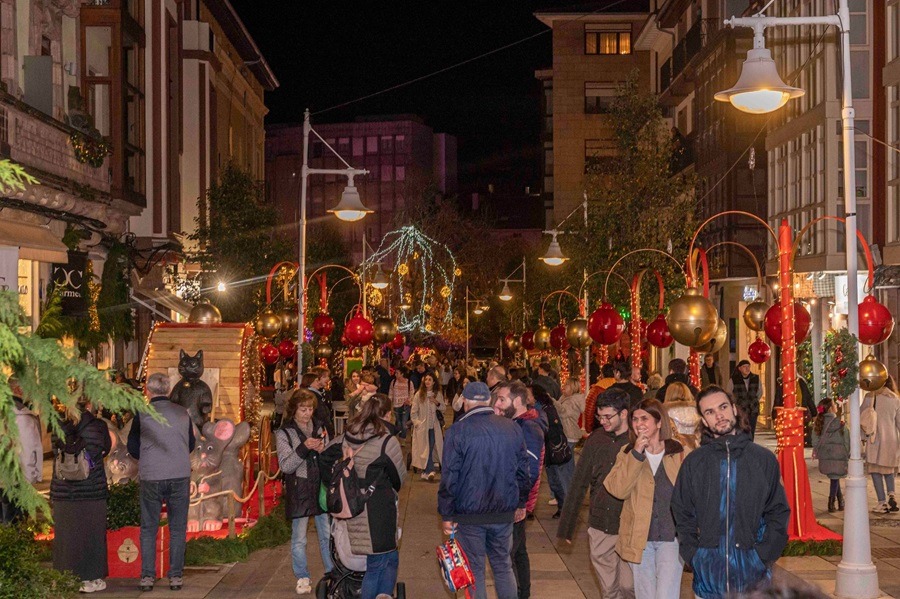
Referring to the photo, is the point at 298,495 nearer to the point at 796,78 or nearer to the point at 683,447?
the point at 683,447

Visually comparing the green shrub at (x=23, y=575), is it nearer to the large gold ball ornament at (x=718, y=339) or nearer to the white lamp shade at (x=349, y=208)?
the large gold ball ornament at (x=718, y=339)

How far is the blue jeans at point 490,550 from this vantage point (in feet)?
30.5

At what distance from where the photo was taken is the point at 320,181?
140 meters

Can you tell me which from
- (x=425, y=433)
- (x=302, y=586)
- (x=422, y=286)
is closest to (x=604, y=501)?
(x=302, y=586)

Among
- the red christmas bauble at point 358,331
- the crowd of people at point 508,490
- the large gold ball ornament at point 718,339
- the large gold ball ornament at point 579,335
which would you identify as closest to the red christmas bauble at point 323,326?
the red christmas bauble at point 358,331

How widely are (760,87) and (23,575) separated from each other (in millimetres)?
7341

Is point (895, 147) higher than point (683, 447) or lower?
higher

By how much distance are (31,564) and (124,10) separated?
21210mm

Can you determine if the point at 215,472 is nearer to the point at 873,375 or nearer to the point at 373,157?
the point at 873,375

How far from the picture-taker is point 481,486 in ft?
30.1

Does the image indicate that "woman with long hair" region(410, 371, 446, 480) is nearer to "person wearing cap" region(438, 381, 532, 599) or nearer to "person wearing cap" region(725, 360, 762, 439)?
"person wearing cap" region(725, 360, 762, 439)

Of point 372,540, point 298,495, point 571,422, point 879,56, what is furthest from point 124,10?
point 372,540

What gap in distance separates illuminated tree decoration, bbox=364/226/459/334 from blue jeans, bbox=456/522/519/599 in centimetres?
4868

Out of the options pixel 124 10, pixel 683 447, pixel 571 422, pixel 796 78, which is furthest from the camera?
pixel 796 78
